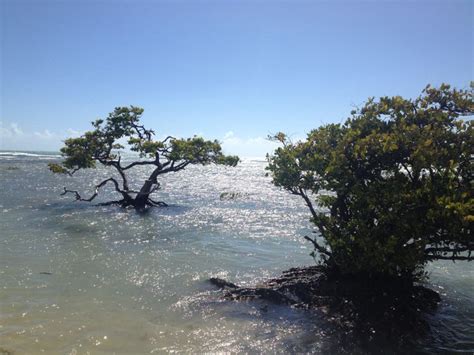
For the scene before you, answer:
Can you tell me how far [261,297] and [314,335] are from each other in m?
2.57

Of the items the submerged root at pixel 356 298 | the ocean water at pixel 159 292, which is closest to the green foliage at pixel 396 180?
the submerged root at pixel 356 298

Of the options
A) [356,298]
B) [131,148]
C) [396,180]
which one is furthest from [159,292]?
[131,148]

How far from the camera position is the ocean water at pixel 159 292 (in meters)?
8.93

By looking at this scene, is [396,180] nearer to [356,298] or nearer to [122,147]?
[356,298]

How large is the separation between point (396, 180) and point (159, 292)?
26.5 feet

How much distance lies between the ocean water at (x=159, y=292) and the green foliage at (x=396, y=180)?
2.22m

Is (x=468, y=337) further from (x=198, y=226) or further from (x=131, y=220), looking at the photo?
(x=131, y=220)

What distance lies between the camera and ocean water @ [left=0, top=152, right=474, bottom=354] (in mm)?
8930

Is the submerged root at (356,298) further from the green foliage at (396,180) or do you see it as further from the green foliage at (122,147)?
the green foliage at (122,147)

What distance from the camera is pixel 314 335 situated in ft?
31.0

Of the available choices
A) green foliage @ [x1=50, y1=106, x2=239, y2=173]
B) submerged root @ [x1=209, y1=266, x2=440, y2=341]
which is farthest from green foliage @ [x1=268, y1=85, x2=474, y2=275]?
green foliage @ [x1=50, y1=106, x2=239, y2=173]

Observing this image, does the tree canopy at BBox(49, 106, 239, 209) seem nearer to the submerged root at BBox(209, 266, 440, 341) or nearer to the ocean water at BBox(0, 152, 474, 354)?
the ocean water at BBox(0, 152, 474, 354)

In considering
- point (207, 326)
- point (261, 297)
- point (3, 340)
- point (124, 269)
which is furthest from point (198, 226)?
point (3, 340)

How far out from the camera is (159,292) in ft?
40.0
